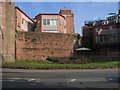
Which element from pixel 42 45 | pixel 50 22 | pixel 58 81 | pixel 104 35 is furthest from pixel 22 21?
pixel 58 81

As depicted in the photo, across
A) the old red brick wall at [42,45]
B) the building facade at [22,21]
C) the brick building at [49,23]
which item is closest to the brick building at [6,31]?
the old red brick wall at [42,45]

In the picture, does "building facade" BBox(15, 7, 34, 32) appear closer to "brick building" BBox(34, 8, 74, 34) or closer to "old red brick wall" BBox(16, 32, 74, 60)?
"brick building" BBox(34, 8, 74, 34)

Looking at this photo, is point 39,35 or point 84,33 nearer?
point 39,35

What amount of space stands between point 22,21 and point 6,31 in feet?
85.9

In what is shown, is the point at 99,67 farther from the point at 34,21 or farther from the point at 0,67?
the point at 34,21

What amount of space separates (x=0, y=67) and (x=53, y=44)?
18017 millimetres

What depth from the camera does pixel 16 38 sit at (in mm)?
45000

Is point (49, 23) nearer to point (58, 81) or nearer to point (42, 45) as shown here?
point (42, 45)

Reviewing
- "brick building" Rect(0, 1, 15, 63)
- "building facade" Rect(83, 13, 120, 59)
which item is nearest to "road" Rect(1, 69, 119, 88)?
"brick building" Rect(0, 1, 15, 63)

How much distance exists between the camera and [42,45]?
4850 cm

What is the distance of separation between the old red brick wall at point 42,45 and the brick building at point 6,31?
5540 millimetres

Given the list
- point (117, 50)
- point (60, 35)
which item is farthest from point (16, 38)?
point (117, 50)

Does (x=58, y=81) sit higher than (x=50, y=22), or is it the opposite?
(x=50, y=22)

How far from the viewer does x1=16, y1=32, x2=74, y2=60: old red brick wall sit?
151 ft
